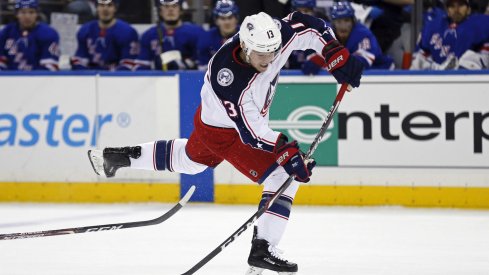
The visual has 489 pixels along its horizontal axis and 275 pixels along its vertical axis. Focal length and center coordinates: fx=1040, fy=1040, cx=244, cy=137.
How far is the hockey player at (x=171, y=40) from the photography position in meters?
7.38

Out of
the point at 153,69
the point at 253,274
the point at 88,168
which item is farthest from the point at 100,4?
the point at 253,274

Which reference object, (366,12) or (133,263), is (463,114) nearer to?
(366,12)

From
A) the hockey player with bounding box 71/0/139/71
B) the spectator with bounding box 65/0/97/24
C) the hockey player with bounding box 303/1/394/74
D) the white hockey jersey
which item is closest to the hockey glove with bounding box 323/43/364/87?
the white hockey jersey

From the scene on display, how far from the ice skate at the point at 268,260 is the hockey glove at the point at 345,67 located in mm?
831

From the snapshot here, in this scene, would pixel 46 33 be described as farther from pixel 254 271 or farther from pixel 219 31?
pixel 254 271

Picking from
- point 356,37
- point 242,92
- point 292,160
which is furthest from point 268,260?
point 356,37

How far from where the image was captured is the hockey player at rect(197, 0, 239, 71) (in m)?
7.14

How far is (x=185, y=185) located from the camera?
7.01 meters

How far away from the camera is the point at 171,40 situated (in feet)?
24.4

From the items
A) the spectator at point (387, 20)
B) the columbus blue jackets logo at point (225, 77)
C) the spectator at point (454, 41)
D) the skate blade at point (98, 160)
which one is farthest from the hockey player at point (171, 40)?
the columbus blue jackets logo at point (225, 77)

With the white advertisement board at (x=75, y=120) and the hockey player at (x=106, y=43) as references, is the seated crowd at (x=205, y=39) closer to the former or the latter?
the hockey player at (x=106, y=43)

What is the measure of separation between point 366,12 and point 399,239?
7.01 ft

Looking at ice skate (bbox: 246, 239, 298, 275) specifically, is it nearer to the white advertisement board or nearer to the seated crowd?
the seated crowd

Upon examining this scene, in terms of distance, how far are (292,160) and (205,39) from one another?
10.3ft
